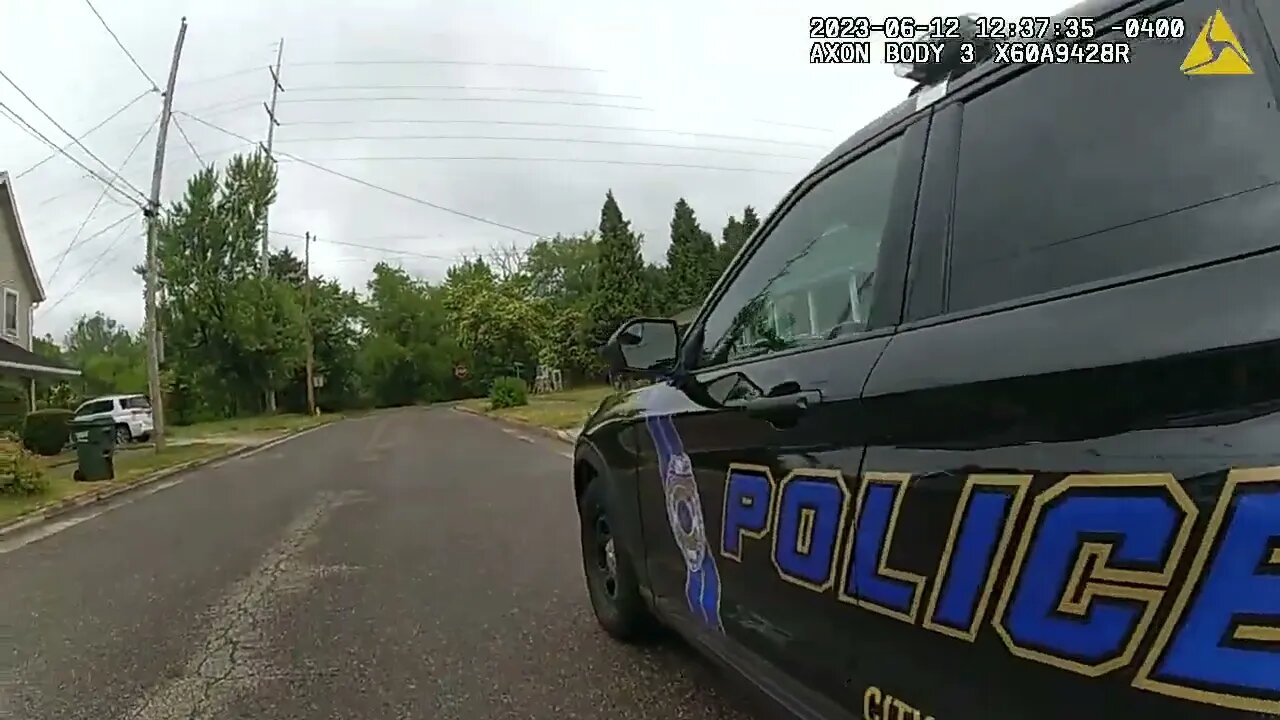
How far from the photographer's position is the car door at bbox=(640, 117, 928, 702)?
2.26 m

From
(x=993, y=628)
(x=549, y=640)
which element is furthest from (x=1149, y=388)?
(x=549, y=640)

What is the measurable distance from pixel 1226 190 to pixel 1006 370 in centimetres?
45

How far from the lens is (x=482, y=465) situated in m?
15.2

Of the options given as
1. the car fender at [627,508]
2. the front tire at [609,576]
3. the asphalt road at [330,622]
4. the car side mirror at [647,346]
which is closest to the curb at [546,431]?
the asphalt road at [330,622]

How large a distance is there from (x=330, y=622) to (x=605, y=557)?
1797mm

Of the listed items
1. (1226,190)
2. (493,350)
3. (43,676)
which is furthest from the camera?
(493,350)

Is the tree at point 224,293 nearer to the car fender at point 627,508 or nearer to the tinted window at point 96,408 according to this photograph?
the tinted window at point 96,408

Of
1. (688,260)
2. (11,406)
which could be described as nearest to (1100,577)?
(11,406)

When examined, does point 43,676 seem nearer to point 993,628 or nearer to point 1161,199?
point 993,628

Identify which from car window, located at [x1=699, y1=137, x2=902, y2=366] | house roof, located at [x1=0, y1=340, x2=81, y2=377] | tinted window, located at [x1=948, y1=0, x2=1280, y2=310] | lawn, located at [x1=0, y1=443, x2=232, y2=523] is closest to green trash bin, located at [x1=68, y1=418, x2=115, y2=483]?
lawn, located at [x1=0, y1=443, x2=232, y2=523]

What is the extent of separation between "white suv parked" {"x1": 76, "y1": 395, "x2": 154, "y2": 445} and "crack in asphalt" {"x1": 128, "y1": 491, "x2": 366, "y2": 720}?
2497cm

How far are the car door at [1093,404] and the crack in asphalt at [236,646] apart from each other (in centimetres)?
313

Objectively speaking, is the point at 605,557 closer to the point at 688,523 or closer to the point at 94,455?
the point at 688,523

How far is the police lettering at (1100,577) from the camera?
1.32m
